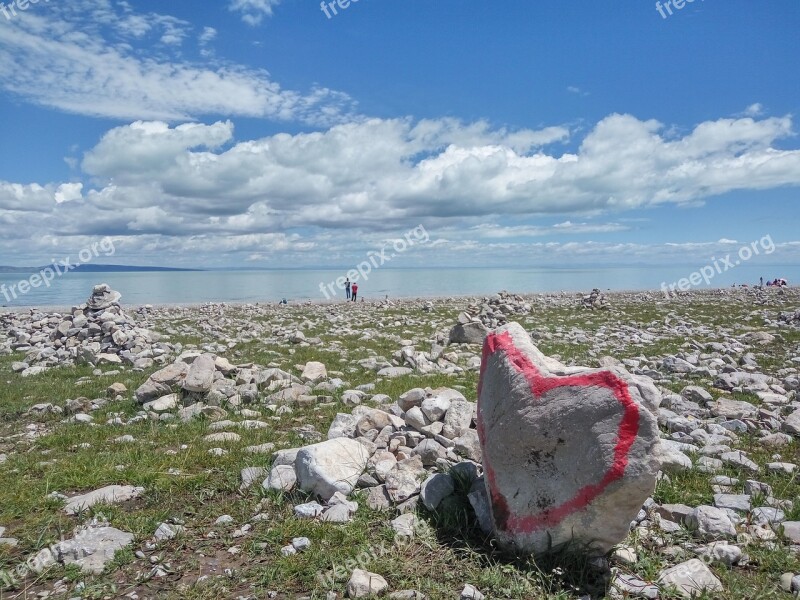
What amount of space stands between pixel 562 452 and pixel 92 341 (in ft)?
53.6

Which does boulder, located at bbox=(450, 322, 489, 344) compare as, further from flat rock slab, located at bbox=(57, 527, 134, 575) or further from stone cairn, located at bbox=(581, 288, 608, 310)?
stone cairn, located at bbox=(581, 288, 608, 310)

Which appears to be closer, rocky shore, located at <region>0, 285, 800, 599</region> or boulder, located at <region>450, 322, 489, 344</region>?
rocky shore, located at <region>0, 285, 800, 599</region>

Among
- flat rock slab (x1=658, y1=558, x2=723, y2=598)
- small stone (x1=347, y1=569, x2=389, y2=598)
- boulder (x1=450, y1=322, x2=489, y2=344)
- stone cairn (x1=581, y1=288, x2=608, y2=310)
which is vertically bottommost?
stone cairn (x1=581, y1=288, x2=608, y2=310)

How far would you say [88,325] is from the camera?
56.2ft

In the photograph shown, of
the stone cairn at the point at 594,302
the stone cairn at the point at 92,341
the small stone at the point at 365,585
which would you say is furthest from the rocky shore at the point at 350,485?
the stone cairn at the point at 594,302

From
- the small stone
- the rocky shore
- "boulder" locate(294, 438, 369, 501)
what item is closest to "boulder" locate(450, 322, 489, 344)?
the rocky shore

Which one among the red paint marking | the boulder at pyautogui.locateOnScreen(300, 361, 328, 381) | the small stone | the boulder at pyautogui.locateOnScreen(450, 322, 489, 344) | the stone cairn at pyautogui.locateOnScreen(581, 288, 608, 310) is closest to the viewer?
the red paint marking

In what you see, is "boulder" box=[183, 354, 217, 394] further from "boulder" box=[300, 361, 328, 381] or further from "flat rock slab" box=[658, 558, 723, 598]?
"flat rock slab" box=[658, 558, 723, 598]

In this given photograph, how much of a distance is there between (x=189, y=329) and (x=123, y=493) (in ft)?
62.9

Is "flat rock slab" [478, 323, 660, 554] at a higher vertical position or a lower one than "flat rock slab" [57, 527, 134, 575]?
higher

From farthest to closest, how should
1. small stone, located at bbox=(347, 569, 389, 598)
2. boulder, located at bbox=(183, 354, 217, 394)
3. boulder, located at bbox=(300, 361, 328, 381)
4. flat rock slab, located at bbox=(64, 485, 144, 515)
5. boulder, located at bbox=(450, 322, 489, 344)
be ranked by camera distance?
boulder, located at bbox=(450, 322, 489, 344)
boulder, located at bbox=(300, 361, 328, 381)
boulder, located at bbox=(183, 354, 217, 394)
flat rock slab, located at bbox=(64, 485, 144, 515)
small stone, located at bbox=(347, 569, 389, 598)

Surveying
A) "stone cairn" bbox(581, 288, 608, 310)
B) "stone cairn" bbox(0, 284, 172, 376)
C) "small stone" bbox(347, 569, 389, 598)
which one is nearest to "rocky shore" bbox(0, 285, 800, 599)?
"small stone" bbox(347, 569, 389, 598)

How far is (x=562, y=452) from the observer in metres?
3.96

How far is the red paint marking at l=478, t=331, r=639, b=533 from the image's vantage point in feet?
11.8
